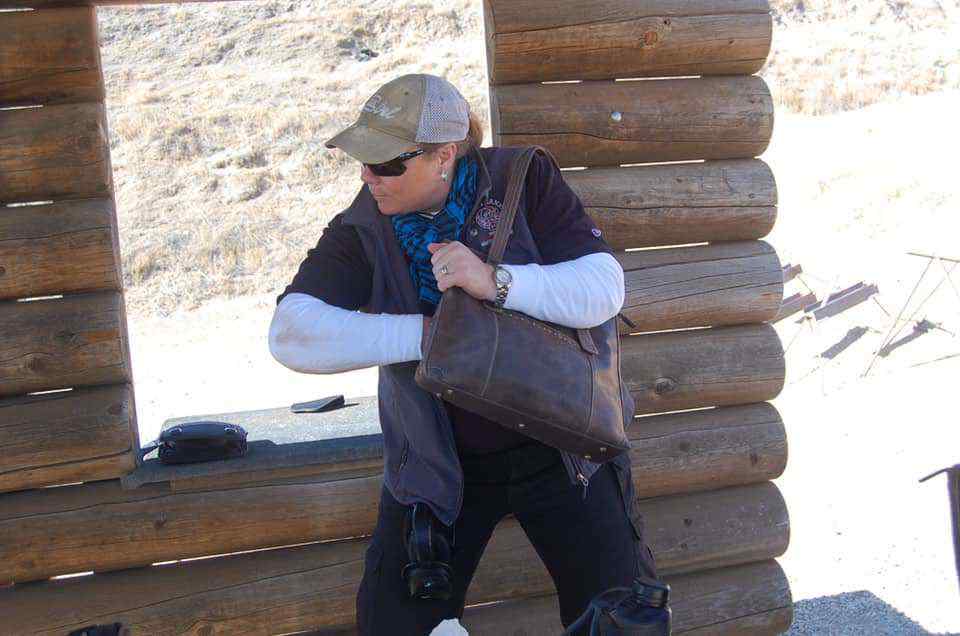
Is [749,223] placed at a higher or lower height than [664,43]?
lower

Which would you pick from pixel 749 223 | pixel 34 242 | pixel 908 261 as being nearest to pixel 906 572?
pixel 749 223

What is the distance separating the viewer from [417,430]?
260cm

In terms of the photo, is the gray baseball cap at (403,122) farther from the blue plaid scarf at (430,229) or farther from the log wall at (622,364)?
the log wall at (622,364)

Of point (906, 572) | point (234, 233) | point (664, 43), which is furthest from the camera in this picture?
point (234, 233)

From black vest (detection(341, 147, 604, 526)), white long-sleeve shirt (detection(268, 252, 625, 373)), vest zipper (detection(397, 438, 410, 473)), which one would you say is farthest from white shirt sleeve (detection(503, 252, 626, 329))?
vest zipper (detection(397, 438, 410, 473))

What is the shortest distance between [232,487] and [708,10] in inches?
92.2

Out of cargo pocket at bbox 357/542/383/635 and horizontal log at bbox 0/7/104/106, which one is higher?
horizontal log at bbox 0/7/104/106

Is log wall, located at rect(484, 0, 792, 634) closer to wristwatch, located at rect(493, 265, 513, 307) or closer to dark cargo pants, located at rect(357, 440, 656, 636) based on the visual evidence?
dark cargo pants, located at rect(357, 440, 656, 636)

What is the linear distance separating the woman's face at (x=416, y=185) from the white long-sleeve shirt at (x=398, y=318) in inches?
11.2

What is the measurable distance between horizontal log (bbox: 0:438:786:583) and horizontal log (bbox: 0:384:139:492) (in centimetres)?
9

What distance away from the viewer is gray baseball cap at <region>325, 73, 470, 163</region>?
2.50 m

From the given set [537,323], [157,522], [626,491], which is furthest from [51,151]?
[626,491]

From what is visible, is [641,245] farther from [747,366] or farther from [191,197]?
[191,197]

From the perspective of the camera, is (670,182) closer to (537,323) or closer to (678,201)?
(678,201)
